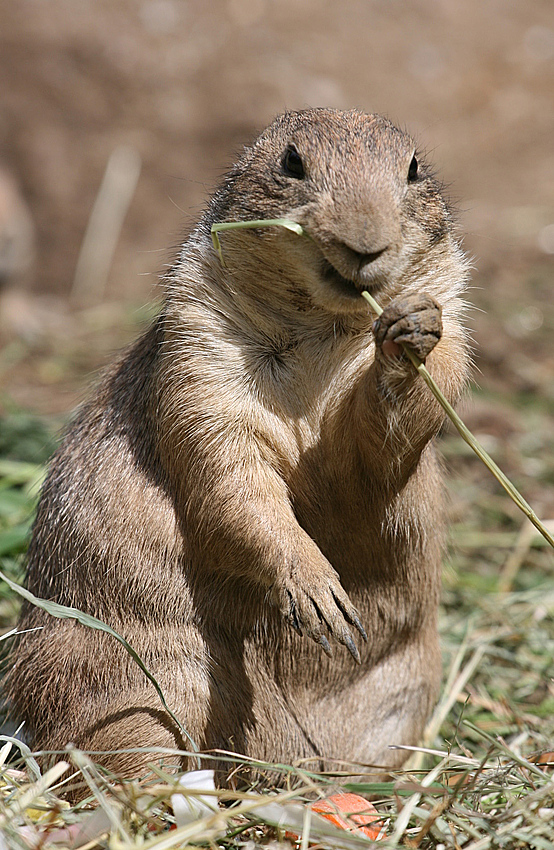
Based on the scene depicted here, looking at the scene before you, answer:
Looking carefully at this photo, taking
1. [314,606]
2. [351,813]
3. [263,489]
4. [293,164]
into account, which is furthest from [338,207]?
[351,813]

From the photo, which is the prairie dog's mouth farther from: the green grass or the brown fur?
the green grass

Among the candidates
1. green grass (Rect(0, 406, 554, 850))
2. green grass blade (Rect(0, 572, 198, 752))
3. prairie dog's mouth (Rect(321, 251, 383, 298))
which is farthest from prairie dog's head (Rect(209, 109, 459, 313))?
green grass (Rect(0, 406, 554, 850))

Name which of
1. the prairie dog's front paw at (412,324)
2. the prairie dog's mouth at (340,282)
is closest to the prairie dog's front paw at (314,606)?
the prairie dog's front paw at (412,324)

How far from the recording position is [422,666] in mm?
4211

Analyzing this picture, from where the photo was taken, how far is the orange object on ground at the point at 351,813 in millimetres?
3115

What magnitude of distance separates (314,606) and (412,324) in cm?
115

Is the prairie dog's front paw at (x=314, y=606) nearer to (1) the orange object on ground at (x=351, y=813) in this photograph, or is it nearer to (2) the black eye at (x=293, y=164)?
(1) the orange object on ground at (x=351, y=813)

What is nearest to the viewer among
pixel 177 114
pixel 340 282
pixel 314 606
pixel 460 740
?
pixel 340 282

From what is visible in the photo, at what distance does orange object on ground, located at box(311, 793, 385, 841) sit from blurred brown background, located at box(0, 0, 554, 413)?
24.6 feet

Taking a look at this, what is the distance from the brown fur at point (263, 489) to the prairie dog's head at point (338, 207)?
0.01 m

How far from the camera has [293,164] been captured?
11.2ft

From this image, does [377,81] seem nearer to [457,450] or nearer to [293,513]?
[457,450]

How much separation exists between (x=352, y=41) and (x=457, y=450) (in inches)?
277

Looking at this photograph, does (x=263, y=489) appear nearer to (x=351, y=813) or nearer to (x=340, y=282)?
(x=340, y=282)
